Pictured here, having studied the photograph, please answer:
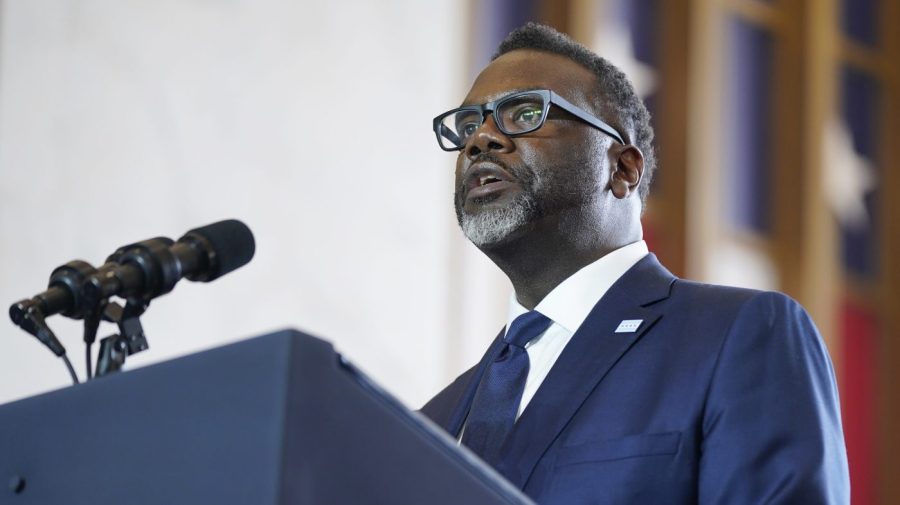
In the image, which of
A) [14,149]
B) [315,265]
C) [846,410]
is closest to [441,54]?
[315,265]

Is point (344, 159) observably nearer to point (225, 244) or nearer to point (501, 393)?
point (501, 393)

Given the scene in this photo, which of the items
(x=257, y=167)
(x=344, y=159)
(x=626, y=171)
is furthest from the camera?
(x=344, y=159)

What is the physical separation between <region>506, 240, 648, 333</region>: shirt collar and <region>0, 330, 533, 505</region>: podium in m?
1.01

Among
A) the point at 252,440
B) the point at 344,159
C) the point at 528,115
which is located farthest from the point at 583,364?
the point at 344,159

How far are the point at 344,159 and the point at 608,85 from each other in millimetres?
1436

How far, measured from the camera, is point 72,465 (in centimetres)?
115

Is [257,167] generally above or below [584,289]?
above

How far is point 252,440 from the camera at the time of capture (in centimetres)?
100

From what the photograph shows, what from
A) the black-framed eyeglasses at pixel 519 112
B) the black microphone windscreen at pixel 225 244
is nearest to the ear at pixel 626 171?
the black-framed eyeglasses at pixel 519 112

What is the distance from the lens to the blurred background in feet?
10.5

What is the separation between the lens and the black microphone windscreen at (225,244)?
1.41 meters

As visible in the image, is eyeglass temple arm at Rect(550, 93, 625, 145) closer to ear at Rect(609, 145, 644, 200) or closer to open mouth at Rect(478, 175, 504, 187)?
ear at Rect(609, 145, 644, 200)

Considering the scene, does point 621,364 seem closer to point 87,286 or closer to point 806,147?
point 87,286

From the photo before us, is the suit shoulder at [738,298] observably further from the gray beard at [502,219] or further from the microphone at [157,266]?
the microphone at [157,266]
